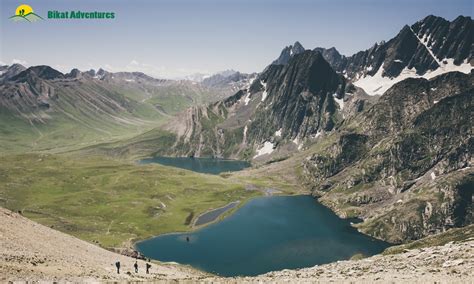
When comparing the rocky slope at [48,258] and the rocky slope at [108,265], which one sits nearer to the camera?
the rocky slope at [108,265]

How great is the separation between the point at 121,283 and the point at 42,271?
11921 mm

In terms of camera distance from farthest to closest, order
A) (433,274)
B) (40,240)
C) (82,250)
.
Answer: (82,250) → (40,240) → (433,274)

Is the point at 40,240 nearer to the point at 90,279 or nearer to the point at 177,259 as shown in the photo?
the point at 90,279

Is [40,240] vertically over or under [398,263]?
over

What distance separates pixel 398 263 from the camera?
224ft

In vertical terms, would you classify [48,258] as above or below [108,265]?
above

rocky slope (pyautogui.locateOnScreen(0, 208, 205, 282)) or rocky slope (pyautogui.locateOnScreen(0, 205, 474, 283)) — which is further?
rocky slope (pyautogui.locateOnScreen(0, 208, 205, 282))

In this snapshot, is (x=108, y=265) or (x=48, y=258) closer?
(x=48, y=258)

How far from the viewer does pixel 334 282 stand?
58438mm

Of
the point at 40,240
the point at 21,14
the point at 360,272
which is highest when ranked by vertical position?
the point at 21,14

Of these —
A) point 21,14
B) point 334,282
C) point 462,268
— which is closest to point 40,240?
point 334,282

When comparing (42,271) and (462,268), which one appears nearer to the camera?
(462,268)

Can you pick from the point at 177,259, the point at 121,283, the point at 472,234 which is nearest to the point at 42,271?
the point at 121,283

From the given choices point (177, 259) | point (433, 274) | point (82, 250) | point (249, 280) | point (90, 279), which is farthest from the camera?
point (177, 259)
